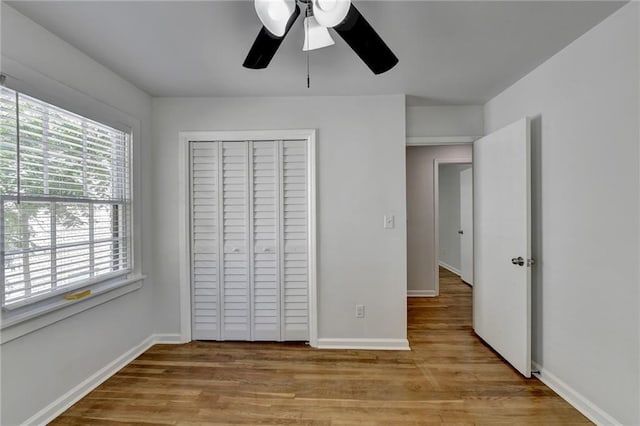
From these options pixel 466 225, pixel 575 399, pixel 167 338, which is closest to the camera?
pixel 575 399

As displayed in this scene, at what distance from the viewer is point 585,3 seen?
5.02 ft

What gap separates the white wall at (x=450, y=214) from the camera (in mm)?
5844

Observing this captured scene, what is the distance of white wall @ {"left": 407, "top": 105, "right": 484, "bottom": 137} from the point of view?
118 inches

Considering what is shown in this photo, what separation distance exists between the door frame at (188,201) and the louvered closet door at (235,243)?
156 mm

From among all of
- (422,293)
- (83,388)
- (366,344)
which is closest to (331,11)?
(366,344)

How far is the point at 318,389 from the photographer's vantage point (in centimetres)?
211

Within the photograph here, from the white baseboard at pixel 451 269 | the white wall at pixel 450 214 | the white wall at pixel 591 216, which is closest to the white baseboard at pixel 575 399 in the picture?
the white wall at pixel 591 216

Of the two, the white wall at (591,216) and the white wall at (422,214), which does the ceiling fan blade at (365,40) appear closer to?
the white wall at (591,216)

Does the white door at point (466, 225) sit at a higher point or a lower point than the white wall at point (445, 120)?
lower

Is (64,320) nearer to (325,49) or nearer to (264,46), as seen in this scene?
(264,46)

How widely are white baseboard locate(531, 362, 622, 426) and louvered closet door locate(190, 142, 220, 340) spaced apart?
267 centimetres

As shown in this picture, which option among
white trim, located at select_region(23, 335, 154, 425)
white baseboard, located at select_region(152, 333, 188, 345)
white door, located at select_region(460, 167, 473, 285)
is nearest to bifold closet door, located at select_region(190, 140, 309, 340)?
white baseboard, located at select_region(152, 333, 188, 345)

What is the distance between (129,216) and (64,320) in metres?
0.90

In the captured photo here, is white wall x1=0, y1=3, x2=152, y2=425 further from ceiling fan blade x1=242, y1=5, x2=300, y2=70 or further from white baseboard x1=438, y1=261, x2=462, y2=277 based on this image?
white baseboard x1=438, y1=261, x2=462, y2=277
